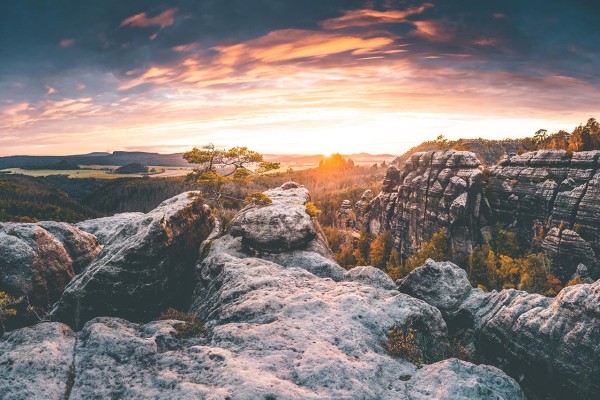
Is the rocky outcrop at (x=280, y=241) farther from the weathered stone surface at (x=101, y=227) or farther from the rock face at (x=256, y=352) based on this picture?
the weathered stone surface at (x=101, y=227)

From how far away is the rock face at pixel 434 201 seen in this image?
3442 inches

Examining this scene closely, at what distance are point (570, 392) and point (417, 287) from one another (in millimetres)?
10072

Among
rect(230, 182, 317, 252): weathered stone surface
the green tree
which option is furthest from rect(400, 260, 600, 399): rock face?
the green tree

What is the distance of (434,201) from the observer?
3782 inches

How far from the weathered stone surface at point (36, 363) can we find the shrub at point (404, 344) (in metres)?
13.6

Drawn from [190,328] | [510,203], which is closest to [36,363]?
[190,328]

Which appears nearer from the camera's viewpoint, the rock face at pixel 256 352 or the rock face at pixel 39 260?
the rock face at pixel 256 352

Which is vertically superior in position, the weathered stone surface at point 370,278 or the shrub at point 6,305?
the shrub at point 6,305

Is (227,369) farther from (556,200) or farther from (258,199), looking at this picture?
(556,200)

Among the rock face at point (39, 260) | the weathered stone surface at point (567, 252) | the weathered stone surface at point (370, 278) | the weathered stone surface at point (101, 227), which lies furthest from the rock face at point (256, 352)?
the weathered stone surface at point (567, 252)

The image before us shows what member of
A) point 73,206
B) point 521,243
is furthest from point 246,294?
point 73,206

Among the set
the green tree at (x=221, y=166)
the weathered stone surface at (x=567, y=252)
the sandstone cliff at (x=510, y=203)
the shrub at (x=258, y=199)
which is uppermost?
the green tree at (x=221, y=166)

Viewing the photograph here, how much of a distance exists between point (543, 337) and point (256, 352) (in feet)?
46.3

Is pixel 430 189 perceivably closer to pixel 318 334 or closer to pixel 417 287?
pixel 417 287
